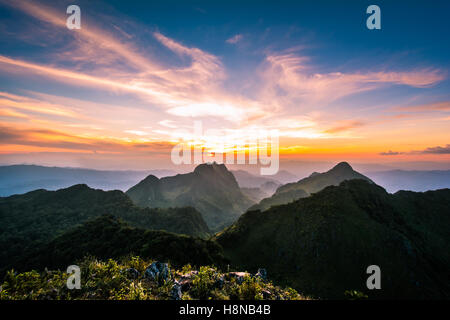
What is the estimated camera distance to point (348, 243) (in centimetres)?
5384

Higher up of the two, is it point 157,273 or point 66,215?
point 157,273

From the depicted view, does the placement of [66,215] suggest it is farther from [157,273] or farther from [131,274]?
[157,273]

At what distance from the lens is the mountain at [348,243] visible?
154ft

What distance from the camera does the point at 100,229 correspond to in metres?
73.8

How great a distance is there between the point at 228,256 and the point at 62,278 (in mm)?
50405

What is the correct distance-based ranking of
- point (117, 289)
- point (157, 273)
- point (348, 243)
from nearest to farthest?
point (117, 289), point (157, 273), point (348, 243)

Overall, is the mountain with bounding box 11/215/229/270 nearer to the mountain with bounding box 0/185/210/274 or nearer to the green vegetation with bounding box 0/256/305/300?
the green vegetation with bounding box 0/256/305/300

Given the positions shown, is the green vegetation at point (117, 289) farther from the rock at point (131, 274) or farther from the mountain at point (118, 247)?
the mountain at point (118, 247)

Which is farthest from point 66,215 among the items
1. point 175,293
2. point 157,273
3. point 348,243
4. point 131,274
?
point 348,243

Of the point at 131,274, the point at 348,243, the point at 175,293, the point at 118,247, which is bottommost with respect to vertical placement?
the point at 118,247

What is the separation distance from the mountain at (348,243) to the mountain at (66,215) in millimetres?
81802

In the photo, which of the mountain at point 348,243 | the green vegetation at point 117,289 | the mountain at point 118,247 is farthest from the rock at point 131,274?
the mountain at point 348,243

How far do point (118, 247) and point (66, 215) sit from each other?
11041 cm
